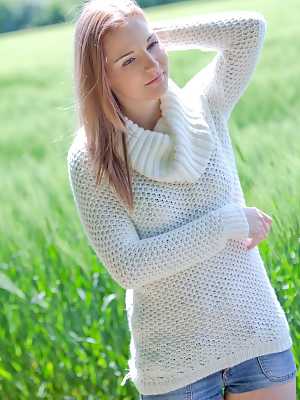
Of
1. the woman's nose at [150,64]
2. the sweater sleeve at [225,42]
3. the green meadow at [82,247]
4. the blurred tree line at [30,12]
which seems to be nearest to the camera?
the woman's nose at [150,64]

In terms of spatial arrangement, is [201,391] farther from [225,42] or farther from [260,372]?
[225,42]

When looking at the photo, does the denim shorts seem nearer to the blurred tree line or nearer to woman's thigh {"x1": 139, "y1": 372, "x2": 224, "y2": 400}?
woman's thigh {"x1": 139, "y1": 372, "x2": 224, "y2": 400}

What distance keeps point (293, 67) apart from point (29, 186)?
0.64 m

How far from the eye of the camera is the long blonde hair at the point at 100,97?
4.72 ft

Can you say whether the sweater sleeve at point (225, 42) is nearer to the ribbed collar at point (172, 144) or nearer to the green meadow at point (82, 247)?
the ribbed collar at point (172, 144)

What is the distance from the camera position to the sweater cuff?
1.45 m

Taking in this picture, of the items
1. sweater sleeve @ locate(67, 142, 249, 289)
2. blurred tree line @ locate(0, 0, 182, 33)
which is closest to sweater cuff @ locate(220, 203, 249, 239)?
sweater sleeve @ locate(67, 142, 249, 289)

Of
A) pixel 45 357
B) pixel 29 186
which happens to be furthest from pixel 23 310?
pixel 29 186

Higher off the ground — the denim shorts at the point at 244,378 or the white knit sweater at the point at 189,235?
the white knit sweater at the point at 189,235

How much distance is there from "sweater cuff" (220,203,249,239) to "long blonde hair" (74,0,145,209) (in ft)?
0.42

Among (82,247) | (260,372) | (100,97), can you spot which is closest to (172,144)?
(100,97)

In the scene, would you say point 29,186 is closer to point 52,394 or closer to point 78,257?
point 78,257

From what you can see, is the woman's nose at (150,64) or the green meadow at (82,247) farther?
the green meadow at (82,247)

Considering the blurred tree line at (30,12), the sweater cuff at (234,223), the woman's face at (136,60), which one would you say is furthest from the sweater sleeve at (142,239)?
the blurred tree line at (30,12)
